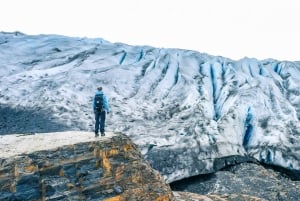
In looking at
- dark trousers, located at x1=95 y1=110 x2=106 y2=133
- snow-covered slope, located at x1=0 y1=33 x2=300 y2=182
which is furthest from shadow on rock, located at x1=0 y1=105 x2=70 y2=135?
dark trousers, located at x1=95 y1=110 x2=106 y2=133

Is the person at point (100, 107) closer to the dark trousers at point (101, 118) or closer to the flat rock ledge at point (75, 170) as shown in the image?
the dark trousers at point (101, 118)

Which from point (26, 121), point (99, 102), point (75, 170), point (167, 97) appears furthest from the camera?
point (167, 97)

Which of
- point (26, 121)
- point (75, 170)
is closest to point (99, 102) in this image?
point (75, 170)

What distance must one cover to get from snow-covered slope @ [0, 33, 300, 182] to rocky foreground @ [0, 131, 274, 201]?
675 cm

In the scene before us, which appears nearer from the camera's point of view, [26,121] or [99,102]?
[99,102]

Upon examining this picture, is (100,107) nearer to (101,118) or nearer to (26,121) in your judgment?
(101,118)

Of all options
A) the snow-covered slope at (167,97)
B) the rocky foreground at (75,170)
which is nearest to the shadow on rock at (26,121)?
the snow-covered slope at (167,97)

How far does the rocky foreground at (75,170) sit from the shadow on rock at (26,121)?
24.7 feet

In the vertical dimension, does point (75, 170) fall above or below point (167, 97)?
below

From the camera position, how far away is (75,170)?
30.1 ft

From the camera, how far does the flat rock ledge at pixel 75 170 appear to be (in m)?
8.67

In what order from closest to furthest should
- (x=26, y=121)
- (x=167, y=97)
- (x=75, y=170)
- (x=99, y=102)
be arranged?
1. (x=75, y=170)
2. (x=99, y=102)
3. (x=26, y=121)
4. (x=167, y=97)

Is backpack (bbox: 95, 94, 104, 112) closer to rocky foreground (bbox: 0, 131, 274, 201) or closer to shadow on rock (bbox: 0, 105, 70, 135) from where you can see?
rocky foreground (bbox: 0, 131, 274, 201)

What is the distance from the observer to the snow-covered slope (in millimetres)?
18359
